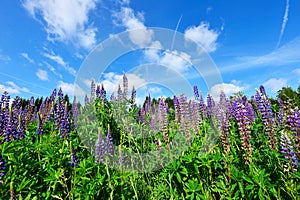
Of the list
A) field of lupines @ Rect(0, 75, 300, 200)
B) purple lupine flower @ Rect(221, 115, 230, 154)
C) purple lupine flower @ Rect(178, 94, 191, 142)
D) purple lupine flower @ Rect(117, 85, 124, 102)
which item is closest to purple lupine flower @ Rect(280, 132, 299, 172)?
field of lupines @ Rect(0, 75, 300, 200)

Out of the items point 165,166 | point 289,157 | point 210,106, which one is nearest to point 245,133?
point 289,157

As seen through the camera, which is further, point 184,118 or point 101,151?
point 184,118

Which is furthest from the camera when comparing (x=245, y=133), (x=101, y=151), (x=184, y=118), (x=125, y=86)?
(x=125, y=86)

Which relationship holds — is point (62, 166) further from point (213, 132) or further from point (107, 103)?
point (213, 132)

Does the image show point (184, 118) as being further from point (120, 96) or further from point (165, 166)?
point (120, 96)

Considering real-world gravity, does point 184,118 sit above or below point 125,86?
below

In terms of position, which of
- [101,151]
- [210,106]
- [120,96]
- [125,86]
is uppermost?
[125,86]

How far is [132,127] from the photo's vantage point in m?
3.75

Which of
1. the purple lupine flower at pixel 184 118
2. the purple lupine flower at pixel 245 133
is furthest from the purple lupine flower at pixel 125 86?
the purple lupine flower at pixel 245 133

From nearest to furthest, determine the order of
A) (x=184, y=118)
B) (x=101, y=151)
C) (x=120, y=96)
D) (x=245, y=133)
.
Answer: (x=245, y=133), (x=101, y=151), (x=184, y=118), (x=120, y=96)

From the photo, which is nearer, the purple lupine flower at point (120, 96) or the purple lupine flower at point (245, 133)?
the purple lupine flower at point (245, 133)

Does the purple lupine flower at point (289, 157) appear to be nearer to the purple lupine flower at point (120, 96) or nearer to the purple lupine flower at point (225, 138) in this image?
the purple lupine flower at point (225, 138)

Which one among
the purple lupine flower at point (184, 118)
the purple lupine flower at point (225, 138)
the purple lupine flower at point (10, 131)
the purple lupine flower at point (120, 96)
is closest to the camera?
the purple lupine flower at point (225, 138)

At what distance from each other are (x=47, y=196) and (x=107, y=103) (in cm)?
208
